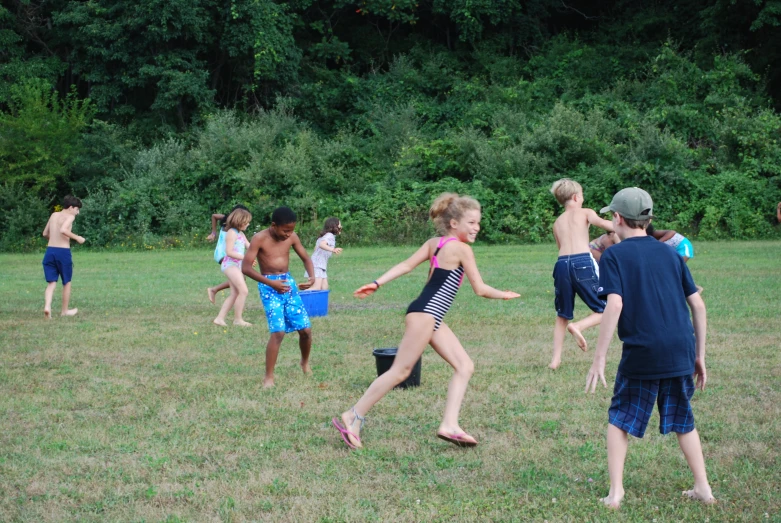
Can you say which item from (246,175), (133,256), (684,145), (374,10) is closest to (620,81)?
(684,145)

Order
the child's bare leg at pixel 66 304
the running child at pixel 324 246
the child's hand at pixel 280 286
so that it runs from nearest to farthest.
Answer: the child's hand at pixel 280 286
the child's bare leg at pixel 66 304
the running child at pixel 324 246

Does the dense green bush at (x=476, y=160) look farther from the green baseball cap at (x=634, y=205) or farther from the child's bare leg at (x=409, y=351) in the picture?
the green baseball cap at (x=634, y=205)

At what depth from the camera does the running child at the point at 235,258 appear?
11.2m

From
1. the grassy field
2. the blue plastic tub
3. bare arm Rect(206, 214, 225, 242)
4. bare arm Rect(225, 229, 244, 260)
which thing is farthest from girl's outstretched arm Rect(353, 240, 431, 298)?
bare arm Rect(206, 214, 225, 242)

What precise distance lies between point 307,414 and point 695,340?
10.8 feet

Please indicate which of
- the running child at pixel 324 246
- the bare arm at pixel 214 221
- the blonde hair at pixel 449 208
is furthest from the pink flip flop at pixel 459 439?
the bare arm at pixel 214 221

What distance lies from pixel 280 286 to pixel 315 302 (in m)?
3.57

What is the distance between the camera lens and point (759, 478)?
491 cm

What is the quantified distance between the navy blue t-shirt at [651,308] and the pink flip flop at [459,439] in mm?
1553

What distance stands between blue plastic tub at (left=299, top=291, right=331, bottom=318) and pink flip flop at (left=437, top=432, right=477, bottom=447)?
17.3 ft

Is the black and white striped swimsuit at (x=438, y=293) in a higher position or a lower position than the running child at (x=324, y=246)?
higher

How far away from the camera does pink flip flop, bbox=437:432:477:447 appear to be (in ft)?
18.4

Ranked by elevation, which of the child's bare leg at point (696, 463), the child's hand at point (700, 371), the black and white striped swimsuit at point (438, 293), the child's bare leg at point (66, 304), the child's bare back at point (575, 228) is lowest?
the child's bare leg at point (66, 304)

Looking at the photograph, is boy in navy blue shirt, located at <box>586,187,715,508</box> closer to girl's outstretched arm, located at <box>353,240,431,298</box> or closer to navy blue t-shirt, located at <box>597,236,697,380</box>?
navy blue t-shirt, located at <box>597,236,697,380</box>
